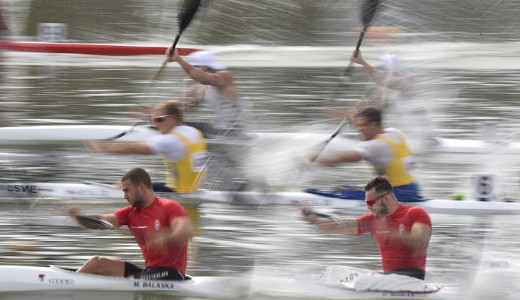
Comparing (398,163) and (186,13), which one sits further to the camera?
(186,13)

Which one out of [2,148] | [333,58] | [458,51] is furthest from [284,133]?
[458,51]

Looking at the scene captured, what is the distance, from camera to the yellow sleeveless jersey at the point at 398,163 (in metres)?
10.7

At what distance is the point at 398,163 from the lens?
10.7 meters

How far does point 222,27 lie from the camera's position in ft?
79.0

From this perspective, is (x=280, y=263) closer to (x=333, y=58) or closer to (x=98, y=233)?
(x=98, y=233)

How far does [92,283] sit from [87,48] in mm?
13233

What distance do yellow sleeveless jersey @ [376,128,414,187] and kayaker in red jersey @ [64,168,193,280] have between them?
2864 millimetres

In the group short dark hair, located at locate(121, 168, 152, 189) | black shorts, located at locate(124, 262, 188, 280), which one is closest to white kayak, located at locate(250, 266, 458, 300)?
black shorts, located at locate(124, 262, 188, 280)

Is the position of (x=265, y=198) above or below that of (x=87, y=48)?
above

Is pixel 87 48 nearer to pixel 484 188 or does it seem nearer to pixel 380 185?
pixel 484 188

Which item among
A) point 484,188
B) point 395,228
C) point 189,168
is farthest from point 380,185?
point 484,188

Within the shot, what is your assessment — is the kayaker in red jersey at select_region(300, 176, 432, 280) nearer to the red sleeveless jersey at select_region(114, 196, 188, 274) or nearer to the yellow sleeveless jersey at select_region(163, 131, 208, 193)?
the red sleeveless jersey at select_region(114, 196, 188, 274)

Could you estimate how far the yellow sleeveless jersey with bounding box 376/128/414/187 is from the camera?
10703mm

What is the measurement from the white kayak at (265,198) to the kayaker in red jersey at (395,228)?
8.16 feet
